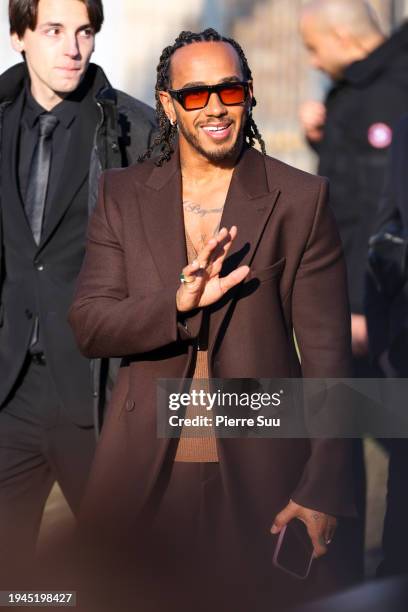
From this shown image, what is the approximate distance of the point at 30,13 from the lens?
5.57 meters

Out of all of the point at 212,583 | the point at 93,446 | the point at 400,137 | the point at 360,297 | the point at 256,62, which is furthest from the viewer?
the point at 256,62

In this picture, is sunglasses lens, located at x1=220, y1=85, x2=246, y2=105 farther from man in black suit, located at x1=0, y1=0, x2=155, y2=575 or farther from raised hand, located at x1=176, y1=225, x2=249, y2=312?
man in black suit, located at x1=0, y1=0, x2=155, y2=575

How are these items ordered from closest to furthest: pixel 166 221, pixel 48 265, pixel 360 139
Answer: pixel 166 221
pixel 48 265
pixel 360 139

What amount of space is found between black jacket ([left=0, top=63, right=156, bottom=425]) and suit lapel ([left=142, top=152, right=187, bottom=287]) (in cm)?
88

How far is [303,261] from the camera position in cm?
432

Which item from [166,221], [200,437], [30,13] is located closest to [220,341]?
[200,437]

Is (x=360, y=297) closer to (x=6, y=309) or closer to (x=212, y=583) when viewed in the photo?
(x=6, y=309)

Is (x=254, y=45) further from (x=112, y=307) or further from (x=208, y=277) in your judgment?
(x=208, y=277)

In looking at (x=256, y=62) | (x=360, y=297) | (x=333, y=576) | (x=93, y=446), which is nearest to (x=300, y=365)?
(x=333, y=576)

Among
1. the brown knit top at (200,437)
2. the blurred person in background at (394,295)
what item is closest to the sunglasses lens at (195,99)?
the brown knit top at (200,437)

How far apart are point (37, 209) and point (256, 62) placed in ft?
33.9

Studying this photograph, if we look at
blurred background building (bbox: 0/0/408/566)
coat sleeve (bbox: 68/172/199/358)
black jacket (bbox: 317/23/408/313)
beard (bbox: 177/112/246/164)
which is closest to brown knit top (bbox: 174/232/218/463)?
coat sleeve (bbox: 68/172/199/358)

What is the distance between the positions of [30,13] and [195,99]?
155 cm

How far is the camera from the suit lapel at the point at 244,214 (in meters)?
4.23
